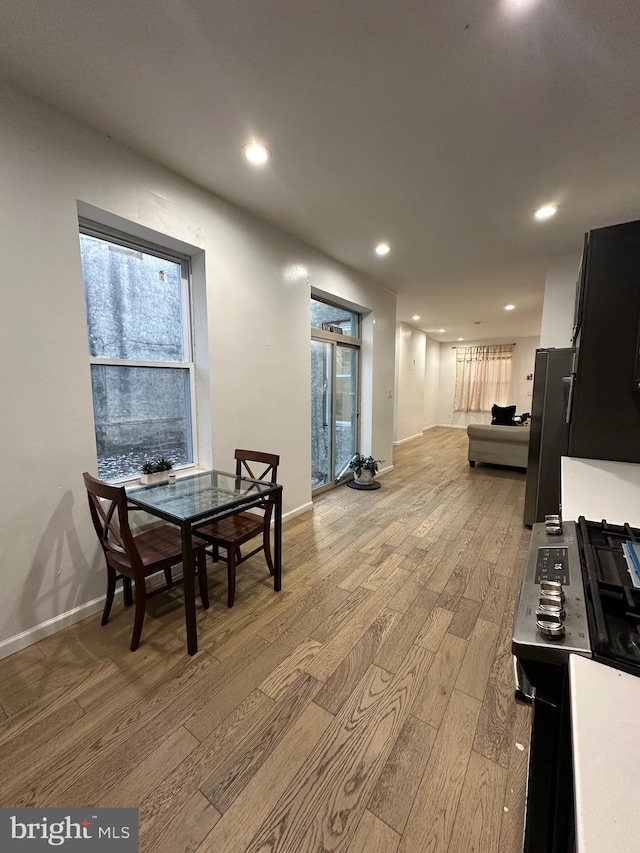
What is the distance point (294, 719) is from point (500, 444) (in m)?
4.97

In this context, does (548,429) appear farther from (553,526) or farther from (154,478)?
(154,478)

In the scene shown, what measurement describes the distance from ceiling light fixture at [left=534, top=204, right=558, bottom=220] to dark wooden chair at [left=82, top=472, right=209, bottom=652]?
340 centimetres

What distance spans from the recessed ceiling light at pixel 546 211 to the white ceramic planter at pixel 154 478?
11.1 ft

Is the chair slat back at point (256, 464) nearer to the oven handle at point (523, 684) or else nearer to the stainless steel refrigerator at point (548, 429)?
the oven handle at point (523, 684)

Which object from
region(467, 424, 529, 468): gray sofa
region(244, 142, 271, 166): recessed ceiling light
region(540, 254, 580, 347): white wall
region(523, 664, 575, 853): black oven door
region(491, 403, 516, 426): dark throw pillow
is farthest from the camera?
region(491, 403, 516, 426): dark throw pillow

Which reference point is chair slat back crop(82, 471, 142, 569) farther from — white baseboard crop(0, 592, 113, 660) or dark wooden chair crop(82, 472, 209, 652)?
white baseboard crop(0, 592, 113, 660)

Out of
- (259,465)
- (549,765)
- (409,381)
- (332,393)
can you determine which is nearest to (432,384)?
(409,381)

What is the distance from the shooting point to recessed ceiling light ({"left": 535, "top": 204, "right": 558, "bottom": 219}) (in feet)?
8.55

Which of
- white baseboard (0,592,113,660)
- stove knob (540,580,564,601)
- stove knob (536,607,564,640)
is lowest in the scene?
white baseboard (0,592,113,660)

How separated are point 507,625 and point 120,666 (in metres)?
2.03

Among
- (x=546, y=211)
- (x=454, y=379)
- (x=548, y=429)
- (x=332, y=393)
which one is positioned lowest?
(x=548, y=429)

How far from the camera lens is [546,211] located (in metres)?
2.68

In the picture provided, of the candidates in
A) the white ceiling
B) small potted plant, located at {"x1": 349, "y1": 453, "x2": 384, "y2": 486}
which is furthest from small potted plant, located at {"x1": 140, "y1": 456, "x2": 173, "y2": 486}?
small potted plant, located at {"x1": 349, "y1": 453, "x2": 384, "y2": 486}

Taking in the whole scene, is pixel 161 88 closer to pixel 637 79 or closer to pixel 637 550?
pixel 637 79
